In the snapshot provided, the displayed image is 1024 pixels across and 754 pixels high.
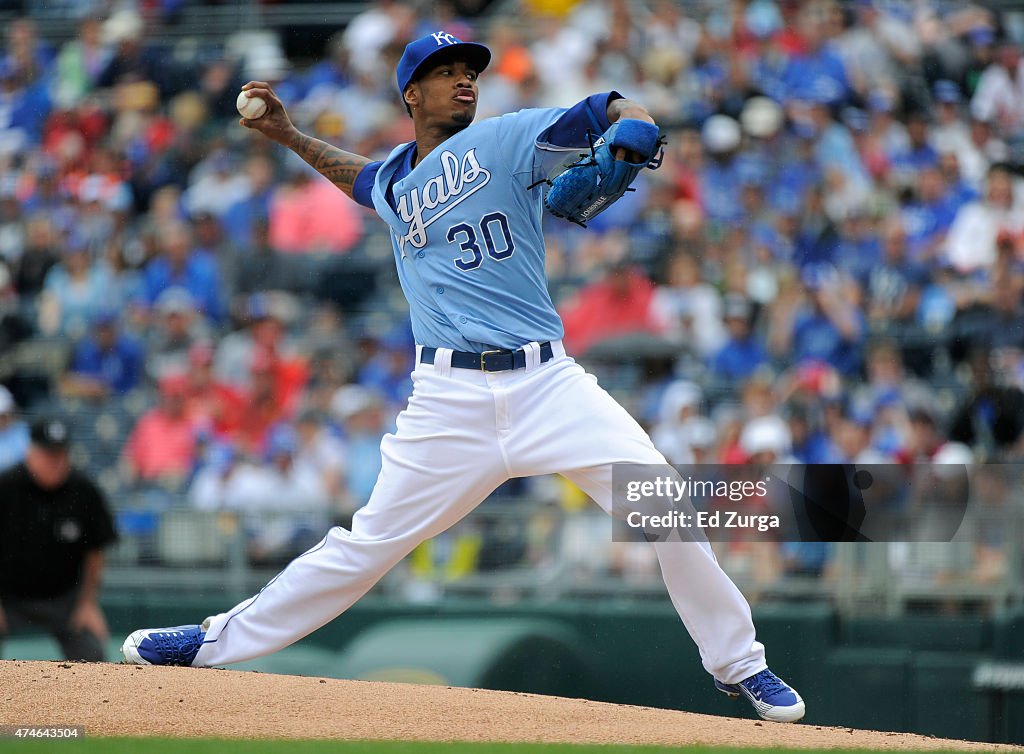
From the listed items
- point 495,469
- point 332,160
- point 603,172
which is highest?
point 332,160

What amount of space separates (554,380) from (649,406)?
3.44 m

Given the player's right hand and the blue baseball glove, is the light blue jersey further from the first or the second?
the player's right hand

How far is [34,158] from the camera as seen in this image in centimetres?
933

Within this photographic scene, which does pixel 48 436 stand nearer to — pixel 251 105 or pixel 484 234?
pixel 251 105

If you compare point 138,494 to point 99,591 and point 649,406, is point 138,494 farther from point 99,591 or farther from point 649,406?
point 649,406

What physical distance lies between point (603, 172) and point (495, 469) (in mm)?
862

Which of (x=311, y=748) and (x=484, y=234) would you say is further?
(x=484, y=234)

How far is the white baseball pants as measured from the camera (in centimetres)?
378

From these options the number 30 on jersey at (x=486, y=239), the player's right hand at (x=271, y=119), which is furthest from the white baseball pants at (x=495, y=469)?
the player's right hand at (x=271, y=119)

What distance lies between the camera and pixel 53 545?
6.25 m

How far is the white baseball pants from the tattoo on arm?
0.79m

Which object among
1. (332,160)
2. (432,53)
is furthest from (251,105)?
(432,53)

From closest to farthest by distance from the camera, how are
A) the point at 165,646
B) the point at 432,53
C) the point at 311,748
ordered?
the point at 311,748 < the point at 432,53 < the point at 165,646

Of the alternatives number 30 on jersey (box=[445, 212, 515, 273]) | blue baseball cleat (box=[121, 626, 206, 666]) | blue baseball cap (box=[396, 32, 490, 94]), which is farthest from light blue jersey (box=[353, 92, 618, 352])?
blue baseball cleat (box=[121, 626, 206, 666])
